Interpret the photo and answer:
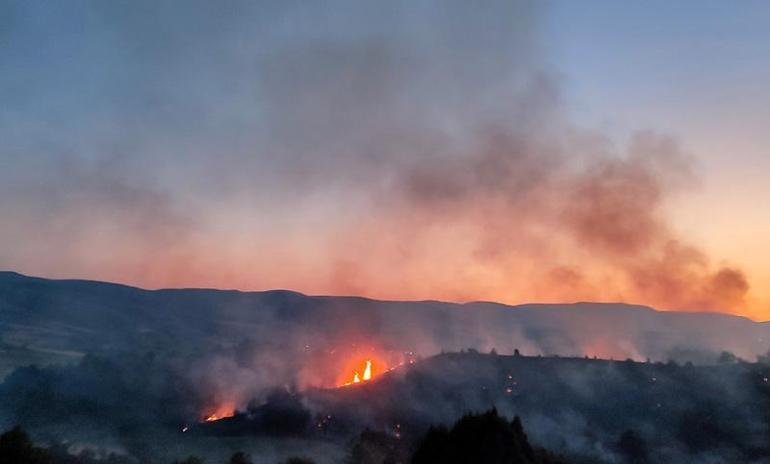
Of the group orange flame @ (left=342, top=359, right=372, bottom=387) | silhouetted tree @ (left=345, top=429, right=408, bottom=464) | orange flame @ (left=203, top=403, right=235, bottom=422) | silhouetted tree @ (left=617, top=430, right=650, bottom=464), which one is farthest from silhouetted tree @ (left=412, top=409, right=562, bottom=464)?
orange flame @ (left=342, top=359, right=372, bottom=387)

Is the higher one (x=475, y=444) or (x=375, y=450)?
(x=475, y=444)

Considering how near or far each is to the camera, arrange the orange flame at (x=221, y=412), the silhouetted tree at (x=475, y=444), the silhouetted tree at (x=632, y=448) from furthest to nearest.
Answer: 1. the orange flame at (x=221, y=412)
2. the silhouetted tree at (x=632, y=448)
3. the silhouetted tree at (x=475, y=444)

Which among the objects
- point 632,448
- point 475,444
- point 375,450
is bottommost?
point 375,450

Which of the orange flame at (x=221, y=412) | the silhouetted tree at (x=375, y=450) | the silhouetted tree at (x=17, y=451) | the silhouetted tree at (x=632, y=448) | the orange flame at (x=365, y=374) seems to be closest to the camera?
the silhouetted tree at (x=17, y=451)

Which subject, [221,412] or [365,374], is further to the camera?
[365,374]

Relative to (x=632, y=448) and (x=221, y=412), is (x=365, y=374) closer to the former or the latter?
(x=221, y=412)

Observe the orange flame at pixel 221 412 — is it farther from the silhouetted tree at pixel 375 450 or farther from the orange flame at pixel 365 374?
the silhouetted tree at pixel 375 450

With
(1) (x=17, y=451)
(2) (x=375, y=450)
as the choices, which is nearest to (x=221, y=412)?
(2) (x=375, y=450)

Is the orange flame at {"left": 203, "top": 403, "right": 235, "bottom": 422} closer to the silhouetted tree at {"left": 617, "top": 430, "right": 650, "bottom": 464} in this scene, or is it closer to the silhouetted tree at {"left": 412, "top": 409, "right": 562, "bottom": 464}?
the silhouetted tree at {"left": 617, "top": 430, "right": 650, "bottom": 464}

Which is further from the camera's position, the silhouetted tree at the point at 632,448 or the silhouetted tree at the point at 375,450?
the silhouetted tree at the point at 632,448

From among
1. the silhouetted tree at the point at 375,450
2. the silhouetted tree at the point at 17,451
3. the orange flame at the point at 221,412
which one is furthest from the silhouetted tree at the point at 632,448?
the orange flame at the point at 221,412

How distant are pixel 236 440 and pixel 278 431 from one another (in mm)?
6993

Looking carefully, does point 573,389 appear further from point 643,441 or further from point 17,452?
point 17,452

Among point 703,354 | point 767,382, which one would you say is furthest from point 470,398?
point 703,354
